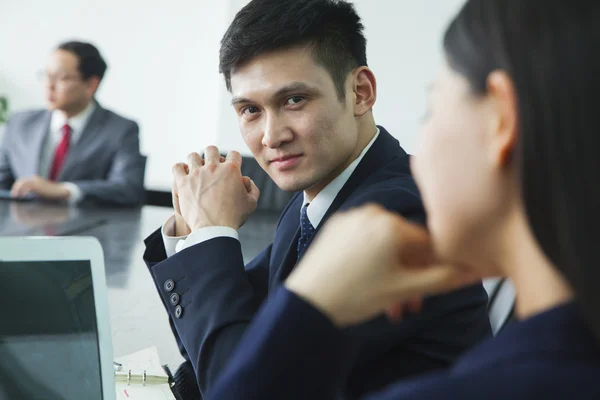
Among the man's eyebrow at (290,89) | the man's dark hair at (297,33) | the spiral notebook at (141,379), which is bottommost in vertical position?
the spiral notebook at (141,379)

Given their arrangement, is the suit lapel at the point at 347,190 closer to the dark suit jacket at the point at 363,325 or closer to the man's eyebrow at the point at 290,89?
the dark suit jacket at the point at 363,325

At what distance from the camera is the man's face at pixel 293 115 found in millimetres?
1330

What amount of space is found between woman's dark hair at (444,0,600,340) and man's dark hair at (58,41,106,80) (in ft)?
12.1

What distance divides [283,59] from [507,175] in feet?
2.84

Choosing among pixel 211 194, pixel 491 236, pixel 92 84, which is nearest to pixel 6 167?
pixel 92 84

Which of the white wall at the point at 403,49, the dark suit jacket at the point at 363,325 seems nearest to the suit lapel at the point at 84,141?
the white wall at the point at 403,49

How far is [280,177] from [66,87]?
281 centimetres

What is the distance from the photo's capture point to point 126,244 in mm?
2369

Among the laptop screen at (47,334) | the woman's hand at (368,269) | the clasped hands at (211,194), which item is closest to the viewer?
the woman's hand at (368,269)

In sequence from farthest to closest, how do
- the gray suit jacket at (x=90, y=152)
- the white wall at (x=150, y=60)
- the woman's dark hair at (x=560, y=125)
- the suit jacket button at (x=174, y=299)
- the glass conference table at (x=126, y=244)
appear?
the white wall at (x=150, y=60) → the gray suit jacket at (x=90, y=152) → the glass conference table at (x=126, y=244) → the suit jacket button at (x=174, y=299) → the woman's dark hair at (x=560, y=125)

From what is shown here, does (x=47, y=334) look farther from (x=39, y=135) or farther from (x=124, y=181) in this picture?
(x=39, y=135)

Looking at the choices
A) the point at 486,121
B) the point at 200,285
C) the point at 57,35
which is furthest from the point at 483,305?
the point at 57,35

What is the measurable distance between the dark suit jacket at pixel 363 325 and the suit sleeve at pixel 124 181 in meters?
2.29

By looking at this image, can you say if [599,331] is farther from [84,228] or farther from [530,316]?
[84,228]
